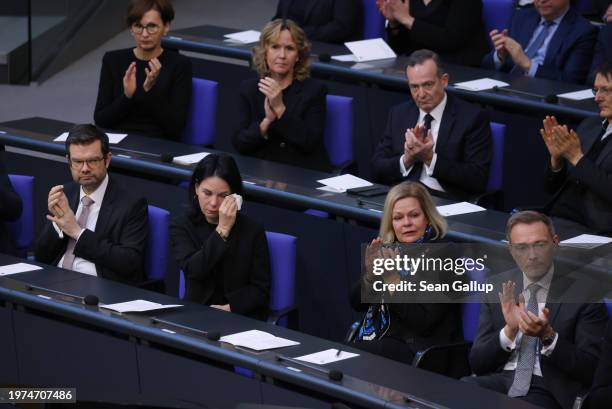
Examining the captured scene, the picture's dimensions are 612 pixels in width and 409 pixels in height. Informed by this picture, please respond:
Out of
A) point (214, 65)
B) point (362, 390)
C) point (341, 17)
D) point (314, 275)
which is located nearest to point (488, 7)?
point (341, 17)

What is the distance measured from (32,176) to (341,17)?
218cm

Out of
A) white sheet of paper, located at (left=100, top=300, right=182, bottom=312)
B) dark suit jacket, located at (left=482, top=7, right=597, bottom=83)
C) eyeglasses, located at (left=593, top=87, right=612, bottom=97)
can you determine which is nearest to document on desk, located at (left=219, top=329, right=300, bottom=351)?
white sheet of paper, located at (left=100, top=300, right=182, bottom=312)

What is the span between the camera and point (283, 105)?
5.73 meters

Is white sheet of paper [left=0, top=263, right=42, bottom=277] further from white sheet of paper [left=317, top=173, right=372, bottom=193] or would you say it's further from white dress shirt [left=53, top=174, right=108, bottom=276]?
white sheet of paper [left=317, top=173, right=372, bottom=193]

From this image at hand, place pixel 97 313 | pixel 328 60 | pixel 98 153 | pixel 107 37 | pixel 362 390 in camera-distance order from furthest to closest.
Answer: pixel 107 37
pixel 328 60
pixel 98 153
pixel 97 313
pixel 362 390

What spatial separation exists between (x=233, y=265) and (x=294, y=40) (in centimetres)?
149

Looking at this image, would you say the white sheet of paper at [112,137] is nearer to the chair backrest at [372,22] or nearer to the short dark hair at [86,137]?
the short dark hair at [86,137]

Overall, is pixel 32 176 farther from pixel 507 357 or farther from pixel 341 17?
pixel 507 357

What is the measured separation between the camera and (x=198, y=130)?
6.18 meters

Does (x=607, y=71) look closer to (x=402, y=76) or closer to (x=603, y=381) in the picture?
(x=402, y=76)

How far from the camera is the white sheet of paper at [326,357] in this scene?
3863 mm

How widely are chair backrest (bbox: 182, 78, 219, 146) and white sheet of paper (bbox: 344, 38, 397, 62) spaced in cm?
95

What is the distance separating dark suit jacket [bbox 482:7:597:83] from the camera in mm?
6141

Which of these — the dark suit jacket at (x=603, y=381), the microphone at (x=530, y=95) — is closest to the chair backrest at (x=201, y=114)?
the microphone at (x=530, y=95)
